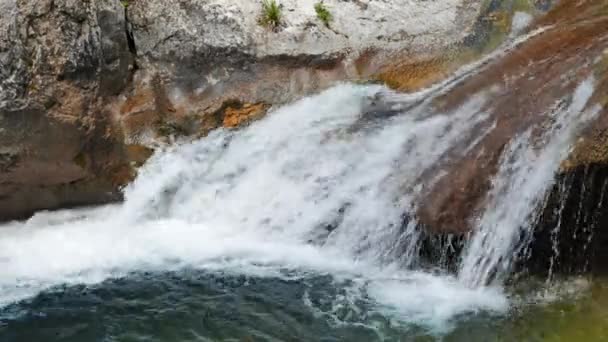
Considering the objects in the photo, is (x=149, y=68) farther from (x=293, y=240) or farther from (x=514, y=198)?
(x=514, y=198)

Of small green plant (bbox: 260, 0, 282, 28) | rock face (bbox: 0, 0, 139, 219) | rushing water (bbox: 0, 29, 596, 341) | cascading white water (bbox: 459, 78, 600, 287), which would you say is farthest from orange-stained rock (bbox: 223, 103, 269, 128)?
cascading white water (bbox: 459, 78, 600, 287)

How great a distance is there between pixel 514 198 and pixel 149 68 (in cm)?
411

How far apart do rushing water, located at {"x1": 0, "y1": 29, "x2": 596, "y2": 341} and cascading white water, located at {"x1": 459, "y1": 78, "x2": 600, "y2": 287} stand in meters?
0.01

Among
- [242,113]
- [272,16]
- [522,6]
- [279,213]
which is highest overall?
[522,6]

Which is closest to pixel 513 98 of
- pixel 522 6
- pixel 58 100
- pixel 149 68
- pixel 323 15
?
pixel 522 6

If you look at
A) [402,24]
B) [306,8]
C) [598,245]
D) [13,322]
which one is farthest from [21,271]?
[598,245]

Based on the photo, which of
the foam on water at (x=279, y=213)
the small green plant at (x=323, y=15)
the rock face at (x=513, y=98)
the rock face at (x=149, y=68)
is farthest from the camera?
the small green plant at (x=323, y=15)

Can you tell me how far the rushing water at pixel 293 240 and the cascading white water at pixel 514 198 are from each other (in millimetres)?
12

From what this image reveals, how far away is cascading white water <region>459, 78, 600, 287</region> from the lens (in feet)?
22.5

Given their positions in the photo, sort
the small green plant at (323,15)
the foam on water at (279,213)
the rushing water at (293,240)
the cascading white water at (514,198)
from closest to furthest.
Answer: the rushing water at (293,240) → the cascading white water at (514,198) → the foam on water at (279,213) → the small green plant at (323,15)

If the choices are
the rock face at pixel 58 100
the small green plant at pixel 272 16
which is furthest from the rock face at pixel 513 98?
the rock face at pixel 58 100

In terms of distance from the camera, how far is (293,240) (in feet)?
25.3

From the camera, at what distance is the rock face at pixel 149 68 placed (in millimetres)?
7855

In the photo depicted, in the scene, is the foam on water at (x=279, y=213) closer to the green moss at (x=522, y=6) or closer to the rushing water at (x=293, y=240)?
the rushing water at (x=293, y=240)
